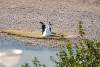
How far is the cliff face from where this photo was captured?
900 inches

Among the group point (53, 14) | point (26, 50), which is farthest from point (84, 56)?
point (53, 14)

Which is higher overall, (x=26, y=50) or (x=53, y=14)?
(x=53, y=14)

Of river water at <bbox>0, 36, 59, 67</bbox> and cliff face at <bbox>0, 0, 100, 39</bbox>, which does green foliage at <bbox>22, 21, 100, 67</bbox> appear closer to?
river water at <bbox>0, 36, 59, 67</bbox>

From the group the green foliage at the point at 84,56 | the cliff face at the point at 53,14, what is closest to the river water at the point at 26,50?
the cliff face at the point at 53,14

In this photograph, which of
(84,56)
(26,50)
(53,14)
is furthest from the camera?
(53,14)

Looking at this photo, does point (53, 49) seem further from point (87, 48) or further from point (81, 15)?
point (87, 48)

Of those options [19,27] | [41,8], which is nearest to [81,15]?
[41,8]

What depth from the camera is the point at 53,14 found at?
2647cm

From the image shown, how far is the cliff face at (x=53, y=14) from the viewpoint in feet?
75.0

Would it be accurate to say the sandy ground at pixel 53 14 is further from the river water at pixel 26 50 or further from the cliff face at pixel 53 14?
the river water at pixel 26 50

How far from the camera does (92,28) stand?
74.7 ft

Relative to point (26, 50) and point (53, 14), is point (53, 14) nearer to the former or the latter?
point (53, 14)

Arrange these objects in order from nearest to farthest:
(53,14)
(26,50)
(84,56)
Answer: (84,56) → (26,50) → (53,14)

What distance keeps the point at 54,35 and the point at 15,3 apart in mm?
10295
